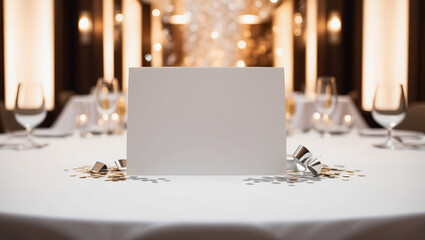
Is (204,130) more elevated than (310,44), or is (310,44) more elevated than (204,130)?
(310,44)

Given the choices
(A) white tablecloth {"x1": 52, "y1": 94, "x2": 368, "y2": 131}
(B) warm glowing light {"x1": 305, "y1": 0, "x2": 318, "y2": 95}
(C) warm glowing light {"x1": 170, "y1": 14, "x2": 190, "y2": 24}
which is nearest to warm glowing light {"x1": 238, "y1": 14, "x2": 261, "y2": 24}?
(C) warm glowing light {"x1": 170, "y1": 14, "x2": 190, "y2": 24}

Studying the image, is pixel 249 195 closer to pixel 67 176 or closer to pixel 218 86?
pixel 218 86

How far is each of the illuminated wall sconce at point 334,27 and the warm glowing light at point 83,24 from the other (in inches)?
149

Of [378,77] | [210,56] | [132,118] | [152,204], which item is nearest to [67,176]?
[132,118]

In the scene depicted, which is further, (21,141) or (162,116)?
(21,141)

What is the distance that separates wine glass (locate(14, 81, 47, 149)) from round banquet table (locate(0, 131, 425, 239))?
1.18ft

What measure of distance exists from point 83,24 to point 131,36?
356 centimetres

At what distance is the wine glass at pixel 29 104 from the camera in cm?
150

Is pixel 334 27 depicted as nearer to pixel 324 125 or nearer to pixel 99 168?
pixel 324 125

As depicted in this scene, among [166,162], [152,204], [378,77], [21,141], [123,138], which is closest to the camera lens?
[152,204]

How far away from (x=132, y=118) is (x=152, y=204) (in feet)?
0.92

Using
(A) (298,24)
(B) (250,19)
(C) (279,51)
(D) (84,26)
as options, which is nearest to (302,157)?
(D) (84,26)

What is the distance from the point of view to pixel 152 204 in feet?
2.66

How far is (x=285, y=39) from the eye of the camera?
44.3ft
